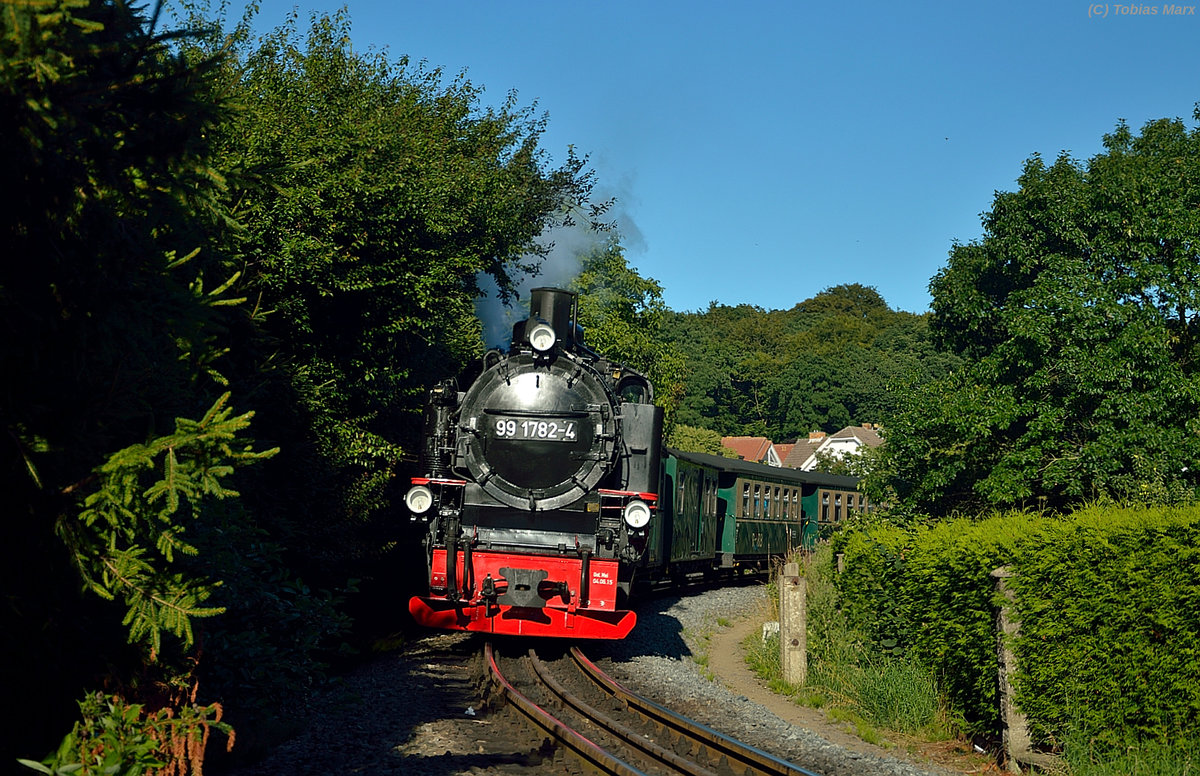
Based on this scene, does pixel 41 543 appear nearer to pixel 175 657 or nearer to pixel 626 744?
pixel 175 657

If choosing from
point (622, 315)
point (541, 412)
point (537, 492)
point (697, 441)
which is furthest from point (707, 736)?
point (697, 441)

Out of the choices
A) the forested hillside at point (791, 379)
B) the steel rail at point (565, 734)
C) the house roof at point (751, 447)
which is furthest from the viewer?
the forested hillside at point (791, 379)

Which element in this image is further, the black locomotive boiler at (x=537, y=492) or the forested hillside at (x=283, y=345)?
the black locomotive boiler at (x=537, y=492)

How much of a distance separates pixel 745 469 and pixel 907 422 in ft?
12.6

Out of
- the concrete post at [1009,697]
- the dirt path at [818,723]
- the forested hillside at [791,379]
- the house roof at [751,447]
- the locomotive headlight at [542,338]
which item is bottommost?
the dirt path at [818,723]

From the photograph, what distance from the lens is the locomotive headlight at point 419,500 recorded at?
10258 mm

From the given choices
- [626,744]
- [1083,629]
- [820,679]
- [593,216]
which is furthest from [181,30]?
[593,216]

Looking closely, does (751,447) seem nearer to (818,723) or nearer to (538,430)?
(538,430)

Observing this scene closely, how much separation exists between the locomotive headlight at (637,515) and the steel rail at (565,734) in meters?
2.02

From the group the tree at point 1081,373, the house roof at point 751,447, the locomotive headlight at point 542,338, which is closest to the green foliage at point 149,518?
the locomotive headlight at point 542,338

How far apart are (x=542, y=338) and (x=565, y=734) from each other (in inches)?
186

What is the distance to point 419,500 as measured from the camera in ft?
33.9

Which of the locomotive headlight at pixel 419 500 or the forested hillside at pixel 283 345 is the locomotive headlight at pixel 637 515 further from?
the forested hillside at pixel 283 345

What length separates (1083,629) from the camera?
7.04m
